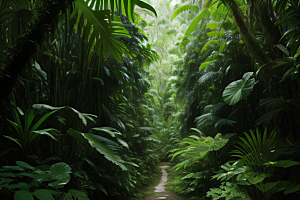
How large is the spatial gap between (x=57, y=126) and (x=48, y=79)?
0.65 m

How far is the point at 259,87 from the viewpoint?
363 centimetres

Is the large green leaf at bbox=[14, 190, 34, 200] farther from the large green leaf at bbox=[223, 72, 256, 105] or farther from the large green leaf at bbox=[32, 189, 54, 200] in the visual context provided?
the large green leaf at bbox=[223, 72, 256, 105]

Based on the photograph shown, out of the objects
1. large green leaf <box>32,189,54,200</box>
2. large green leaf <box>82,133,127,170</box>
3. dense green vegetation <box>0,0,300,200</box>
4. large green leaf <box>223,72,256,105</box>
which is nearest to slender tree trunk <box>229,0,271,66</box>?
dense green vegetation <box>0,0,300,200</box>

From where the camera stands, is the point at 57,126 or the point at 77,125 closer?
the point at 57,126

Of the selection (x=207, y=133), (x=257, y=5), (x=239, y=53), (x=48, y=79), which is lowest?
(x=207, y=133)

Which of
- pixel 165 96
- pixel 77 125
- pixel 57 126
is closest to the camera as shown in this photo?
pixel 57 126

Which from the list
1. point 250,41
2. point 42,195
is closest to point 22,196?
point 42,195

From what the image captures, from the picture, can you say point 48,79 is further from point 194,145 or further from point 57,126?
point 194,145

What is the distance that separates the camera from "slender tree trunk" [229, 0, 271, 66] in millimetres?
2961

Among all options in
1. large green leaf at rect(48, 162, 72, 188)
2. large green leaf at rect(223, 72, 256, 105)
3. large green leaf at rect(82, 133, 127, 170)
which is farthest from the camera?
large green leaf at rect(223, 72, 256, 105)

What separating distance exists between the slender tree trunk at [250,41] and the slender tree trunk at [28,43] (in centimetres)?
255

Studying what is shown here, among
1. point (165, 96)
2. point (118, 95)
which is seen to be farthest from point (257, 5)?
point (165, 96)

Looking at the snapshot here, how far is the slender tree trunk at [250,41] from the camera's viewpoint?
2.96 metres

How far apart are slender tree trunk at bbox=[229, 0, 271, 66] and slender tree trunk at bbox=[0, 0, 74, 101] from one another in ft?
8.37
